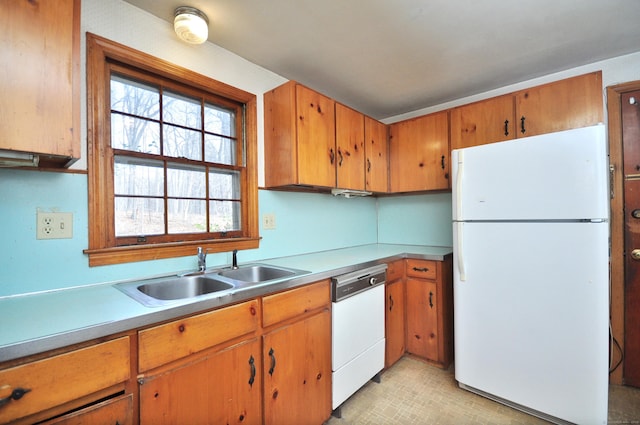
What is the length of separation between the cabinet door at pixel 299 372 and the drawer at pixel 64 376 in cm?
58

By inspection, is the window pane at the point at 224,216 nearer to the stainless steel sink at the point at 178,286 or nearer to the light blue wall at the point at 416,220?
the stainless steel sink at the point at 178,286

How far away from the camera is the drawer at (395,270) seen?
2.15m

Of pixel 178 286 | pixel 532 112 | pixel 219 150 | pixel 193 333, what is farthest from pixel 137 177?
pixel 532 112

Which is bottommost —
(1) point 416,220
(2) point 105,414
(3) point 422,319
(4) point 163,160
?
(3) point 422,319

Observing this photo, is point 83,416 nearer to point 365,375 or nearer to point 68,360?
point 68,360

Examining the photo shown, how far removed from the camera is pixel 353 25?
1620 mm

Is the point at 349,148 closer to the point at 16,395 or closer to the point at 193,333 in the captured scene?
the point at 193,333

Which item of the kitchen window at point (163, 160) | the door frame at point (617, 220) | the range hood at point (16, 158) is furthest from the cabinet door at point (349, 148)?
the door frame at point (617, 220)

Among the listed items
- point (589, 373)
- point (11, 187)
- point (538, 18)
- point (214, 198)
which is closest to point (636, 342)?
point (589, 373)

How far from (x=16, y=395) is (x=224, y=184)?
1.40 meters

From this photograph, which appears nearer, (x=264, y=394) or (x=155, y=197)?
(x=264, y=394)

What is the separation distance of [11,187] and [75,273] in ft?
1.40

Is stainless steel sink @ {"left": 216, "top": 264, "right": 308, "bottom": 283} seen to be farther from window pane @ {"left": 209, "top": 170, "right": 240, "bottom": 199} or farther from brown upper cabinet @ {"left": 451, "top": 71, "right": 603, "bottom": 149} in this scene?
brown upper cabinet @ {"left": 451, "top": 71, "right": 603, "bottom": 149}

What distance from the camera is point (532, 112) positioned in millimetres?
2088
